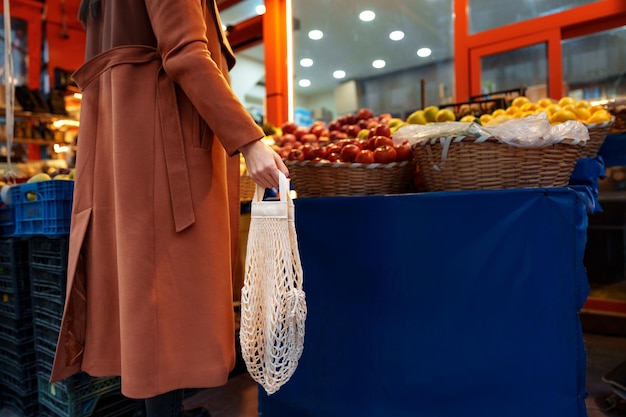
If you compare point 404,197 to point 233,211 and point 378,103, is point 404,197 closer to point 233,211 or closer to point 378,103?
point 233,211

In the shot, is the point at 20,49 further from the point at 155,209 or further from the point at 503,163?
the point at 503,163

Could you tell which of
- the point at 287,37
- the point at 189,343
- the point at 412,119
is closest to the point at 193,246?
the point at 189,343

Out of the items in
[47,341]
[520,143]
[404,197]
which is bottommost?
[47,341]

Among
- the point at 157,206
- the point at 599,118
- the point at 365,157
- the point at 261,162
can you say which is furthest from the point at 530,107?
the point at 157,206

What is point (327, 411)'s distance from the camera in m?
1.58

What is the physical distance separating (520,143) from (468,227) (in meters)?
0.28

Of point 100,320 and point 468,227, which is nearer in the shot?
point 100,320

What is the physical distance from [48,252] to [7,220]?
48 centimetres

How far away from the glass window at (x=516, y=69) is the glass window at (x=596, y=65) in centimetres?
18

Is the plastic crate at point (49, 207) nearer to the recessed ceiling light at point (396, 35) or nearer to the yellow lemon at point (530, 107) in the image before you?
the yellow lemon at point (530, 107)

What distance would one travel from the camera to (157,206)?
1067 millimetres

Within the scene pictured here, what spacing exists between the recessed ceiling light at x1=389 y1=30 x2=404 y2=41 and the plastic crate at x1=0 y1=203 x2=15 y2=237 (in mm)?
4511

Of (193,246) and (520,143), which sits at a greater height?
(520,143)

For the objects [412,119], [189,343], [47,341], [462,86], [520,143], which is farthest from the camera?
[462,86]
